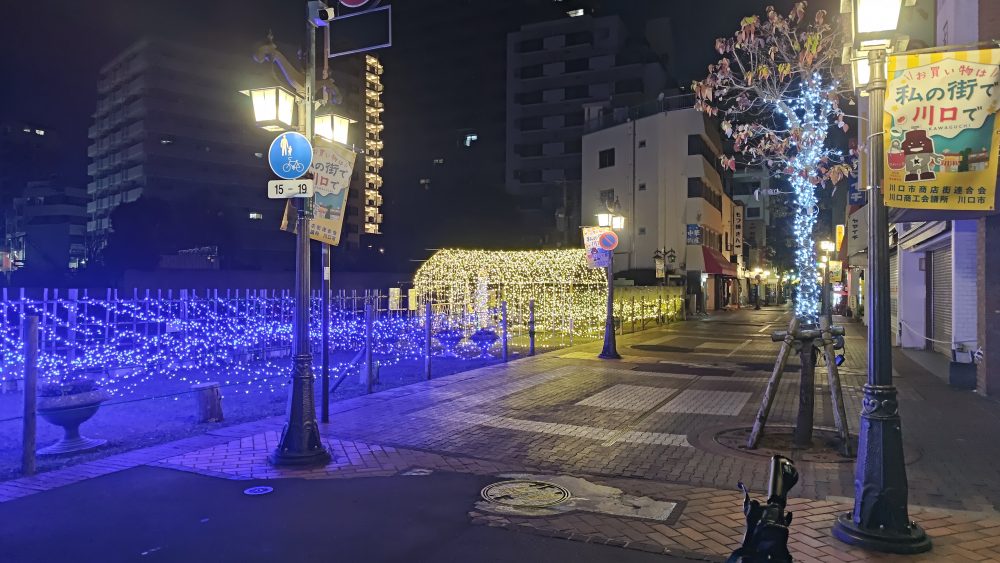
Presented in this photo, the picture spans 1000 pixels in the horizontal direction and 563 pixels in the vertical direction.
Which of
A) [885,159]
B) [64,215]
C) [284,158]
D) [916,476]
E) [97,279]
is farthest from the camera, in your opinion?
[64,215]

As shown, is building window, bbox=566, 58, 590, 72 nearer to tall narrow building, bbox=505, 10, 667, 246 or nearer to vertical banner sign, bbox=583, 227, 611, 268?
tall narrow building, bbox=505, 10, 667, 246

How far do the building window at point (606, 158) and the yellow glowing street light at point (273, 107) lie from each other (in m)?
45.1

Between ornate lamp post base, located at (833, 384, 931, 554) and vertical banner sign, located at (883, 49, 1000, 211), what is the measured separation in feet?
5.64

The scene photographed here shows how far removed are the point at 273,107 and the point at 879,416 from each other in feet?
21.2

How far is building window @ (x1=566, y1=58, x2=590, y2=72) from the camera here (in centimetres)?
6906

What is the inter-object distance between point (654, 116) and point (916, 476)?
44293 mm

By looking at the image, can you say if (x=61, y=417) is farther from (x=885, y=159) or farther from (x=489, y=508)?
(x=885, y=159)

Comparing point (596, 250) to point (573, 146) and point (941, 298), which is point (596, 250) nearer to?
point (941, 298)

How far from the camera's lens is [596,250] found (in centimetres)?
1797

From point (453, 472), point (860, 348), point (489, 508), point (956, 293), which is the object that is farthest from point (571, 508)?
point (860, 348)

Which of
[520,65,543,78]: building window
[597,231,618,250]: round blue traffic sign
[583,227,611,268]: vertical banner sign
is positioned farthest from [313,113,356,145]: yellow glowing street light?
[520,65,543,78]: building window

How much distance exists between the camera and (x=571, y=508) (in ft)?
18.3

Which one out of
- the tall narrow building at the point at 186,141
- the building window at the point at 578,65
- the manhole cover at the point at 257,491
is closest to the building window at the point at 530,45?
the building window at the point at 578,65

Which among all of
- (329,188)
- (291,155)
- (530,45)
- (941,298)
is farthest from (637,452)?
(530,45)
